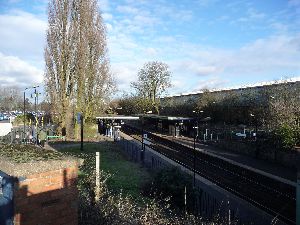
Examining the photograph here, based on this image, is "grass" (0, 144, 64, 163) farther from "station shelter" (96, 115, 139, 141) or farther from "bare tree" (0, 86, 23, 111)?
"bare tree" (0, 86, 23, 111)

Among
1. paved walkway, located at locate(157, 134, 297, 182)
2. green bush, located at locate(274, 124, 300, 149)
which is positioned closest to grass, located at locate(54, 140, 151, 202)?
paved walkway, located at locate(157, 134, 297, 182)

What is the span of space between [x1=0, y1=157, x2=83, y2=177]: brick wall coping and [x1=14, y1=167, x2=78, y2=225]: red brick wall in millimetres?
52

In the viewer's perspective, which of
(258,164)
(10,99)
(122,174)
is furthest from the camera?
(10,99)

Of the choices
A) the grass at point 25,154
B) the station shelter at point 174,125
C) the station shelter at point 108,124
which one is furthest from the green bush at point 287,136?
the grass at point 25,154

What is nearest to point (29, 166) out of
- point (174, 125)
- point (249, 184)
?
point (249, 184)

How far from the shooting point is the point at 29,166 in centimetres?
311

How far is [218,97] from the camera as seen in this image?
36.9 meters

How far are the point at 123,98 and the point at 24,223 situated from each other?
5979 cm

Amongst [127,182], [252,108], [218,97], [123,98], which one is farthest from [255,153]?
[123,98]

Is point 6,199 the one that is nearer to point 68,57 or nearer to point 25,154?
Answer: point 25,154

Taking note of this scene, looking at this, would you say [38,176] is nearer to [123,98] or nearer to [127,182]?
[127,182]

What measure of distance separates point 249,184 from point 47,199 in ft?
41.5

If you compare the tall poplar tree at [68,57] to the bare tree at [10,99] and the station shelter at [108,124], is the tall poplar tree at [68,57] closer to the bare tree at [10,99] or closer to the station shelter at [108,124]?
the station shelter at [108,124]

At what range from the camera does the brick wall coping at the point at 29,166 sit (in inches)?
120
